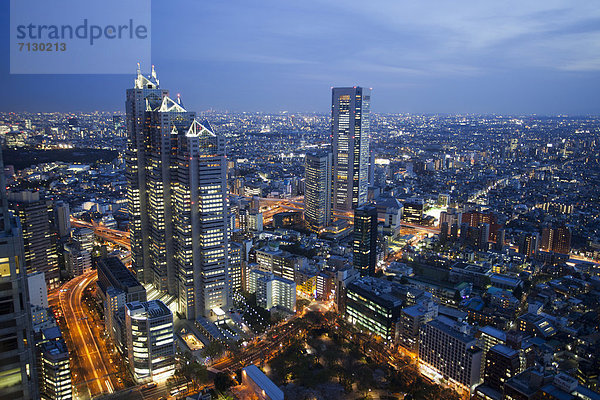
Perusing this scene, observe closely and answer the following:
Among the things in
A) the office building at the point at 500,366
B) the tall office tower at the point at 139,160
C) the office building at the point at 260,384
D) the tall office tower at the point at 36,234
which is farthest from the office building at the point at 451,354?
the tall office tower at the point at 36,234

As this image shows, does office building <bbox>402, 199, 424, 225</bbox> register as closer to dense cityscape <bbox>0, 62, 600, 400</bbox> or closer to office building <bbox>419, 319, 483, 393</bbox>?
dense cityscape <bbox>0, 62, 600, 400</bbox>

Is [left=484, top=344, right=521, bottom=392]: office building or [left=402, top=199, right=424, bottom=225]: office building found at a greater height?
[left=402, top=199, right=424, bottom=225]: office building

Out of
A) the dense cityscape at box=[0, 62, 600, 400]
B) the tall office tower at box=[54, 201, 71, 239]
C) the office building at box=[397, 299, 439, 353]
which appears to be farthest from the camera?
the tall office tower at box=[54, 201, 71, 239]

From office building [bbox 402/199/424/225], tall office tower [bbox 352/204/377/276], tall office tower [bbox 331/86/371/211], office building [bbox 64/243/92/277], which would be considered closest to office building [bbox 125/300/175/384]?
office building [bbox 64/243/92/277]

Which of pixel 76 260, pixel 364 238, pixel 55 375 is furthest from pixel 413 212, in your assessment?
pixel 55 375

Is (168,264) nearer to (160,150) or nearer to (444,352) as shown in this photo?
(160,150)

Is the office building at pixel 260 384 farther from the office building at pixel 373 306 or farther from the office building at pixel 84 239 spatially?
the office building at pixel 84 239

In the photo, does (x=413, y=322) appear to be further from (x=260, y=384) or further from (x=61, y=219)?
(x=61, y=219)
